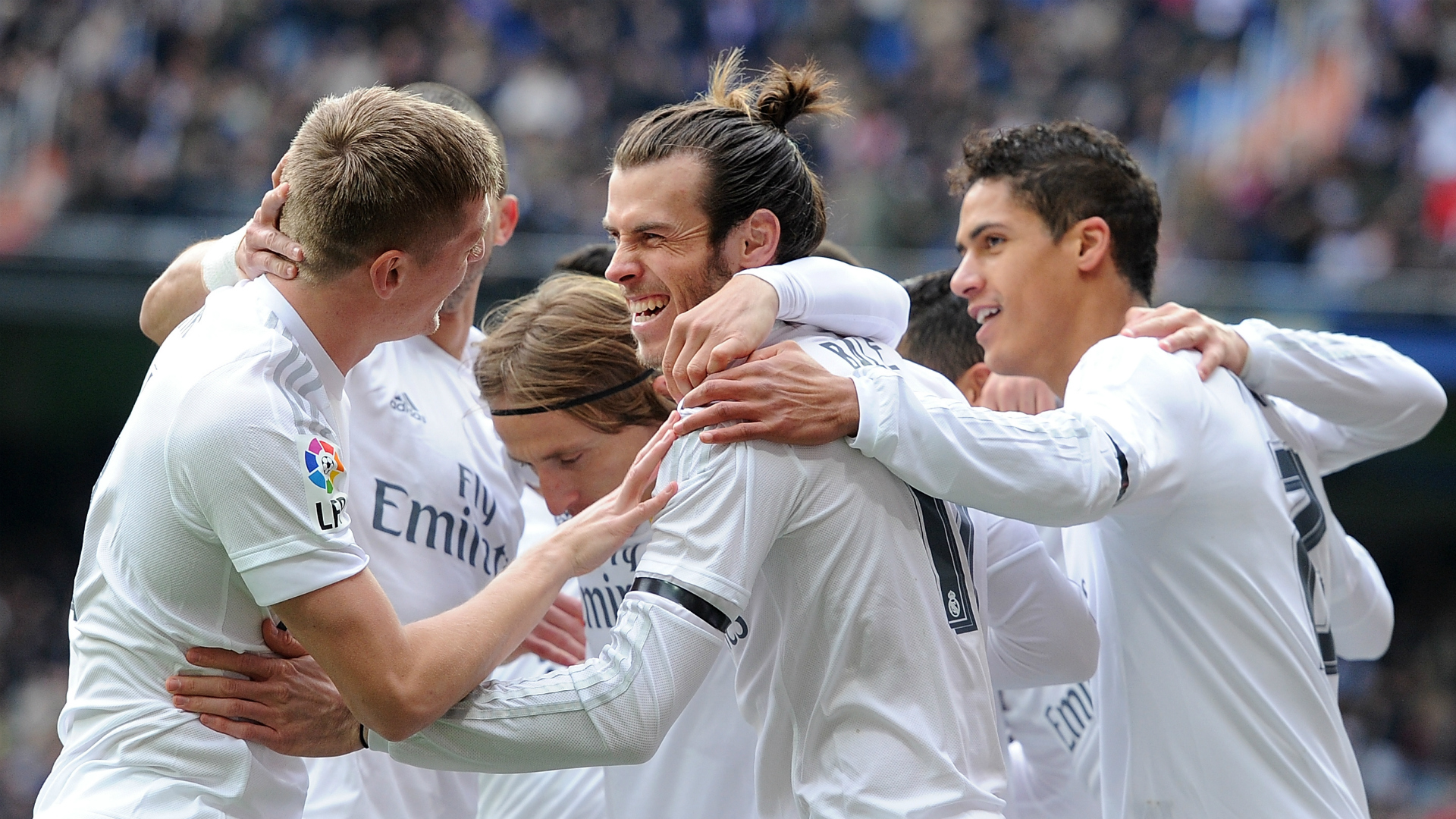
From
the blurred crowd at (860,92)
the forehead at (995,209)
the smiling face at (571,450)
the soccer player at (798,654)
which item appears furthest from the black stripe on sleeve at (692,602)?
the blurred crowd at (860,92)

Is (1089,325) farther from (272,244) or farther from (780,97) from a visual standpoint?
(272,244)

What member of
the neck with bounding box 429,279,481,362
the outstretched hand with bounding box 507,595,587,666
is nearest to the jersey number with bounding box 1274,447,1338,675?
the outstretched hand with bounding box 507,595,587,666

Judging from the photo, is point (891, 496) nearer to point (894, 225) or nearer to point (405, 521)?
point (405, 521)

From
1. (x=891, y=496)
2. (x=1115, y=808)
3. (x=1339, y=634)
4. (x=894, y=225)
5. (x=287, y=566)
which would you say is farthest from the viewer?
(x=894, y=225)

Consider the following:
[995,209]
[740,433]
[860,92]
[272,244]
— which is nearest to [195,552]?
[272,244]

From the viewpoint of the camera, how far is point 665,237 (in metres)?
2.96

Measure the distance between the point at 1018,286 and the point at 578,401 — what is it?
1.41 m

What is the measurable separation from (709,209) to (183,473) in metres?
1.19

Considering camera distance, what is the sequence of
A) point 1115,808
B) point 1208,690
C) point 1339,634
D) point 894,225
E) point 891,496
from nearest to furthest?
point 891,496 → point 1208,690 → point 1115,808 → point 1339,634 → point 894,225

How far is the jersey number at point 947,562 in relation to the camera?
2.78 metres

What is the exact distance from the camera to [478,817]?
4.51m

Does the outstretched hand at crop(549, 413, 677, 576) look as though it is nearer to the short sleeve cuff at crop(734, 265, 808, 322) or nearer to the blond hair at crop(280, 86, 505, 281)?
the short sleeve cuff at crop(734, 265, 808, 322)

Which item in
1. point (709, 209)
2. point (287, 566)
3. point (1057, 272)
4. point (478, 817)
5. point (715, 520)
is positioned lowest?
point (478, 817)

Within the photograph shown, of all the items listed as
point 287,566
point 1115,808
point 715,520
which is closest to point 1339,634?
point 1115,808
